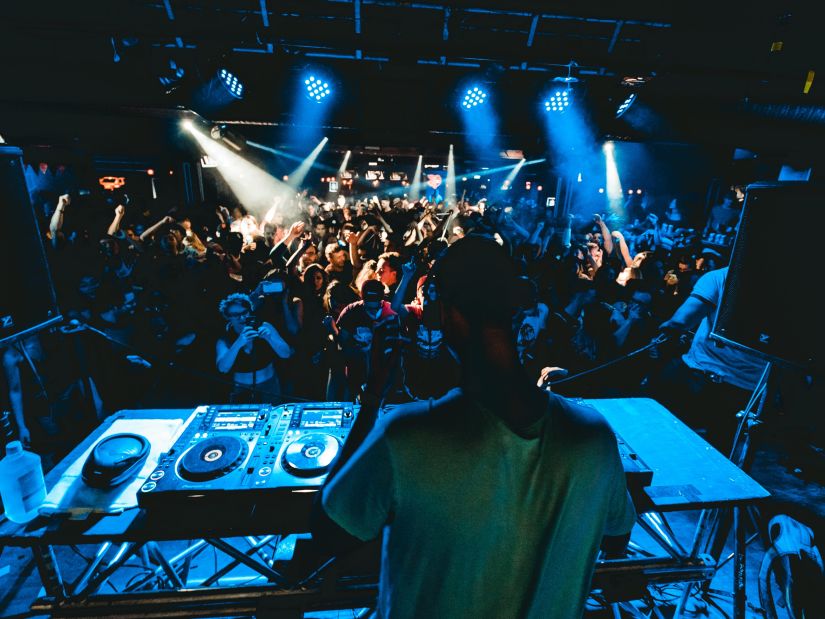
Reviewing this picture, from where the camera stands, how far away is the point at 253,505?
164cm

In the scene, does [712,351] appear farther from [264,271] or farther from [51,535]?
[264,271]

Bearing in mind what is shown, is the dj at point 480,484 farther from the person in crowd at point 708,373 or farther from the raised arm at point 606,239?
the raised arm at point 606,239

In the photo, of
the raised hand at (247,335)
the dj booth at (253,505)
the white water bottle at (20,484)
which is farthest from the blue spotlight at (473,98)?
the white water bottle at (20,484)

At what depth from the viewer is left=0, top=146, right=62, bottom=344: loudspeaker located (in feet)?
5.94

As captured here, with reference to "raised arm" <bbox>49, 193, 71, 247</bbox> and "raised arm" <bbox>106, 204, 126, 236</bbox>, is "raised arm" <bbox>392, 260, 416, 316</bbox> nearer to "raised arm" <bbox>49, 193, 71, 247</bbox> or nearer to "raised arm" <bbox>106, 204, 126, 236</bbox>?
"raised arm" <bbox>49, 193, 71, 247</bbox>

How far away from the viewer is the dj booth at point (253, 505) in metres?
1.58

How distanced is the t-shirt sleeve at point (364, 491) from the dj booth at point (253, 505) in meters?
0.79

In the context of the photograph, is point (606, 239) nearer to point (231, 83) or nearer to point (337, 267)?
point (337, 267)

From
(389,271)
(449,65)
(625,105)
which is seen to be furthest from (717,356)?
(449,65)

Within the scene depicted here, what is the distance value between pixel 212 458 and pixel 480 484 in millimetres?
1334

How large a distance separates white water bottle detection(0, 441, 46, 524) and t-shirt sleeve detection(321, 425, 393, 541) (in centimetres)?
143

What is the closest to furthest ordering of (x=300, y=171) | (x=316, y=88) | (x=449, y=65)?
(x=316, y=88) → (x=449, y=65) → (x=300, y=171)

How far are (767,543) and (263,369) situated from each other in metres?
3.71

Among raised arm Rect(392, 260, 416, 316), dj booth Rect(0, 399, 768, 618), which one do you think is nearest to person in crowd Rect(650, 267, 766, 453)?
dj booth Rect(0, 399, 768, 618)
